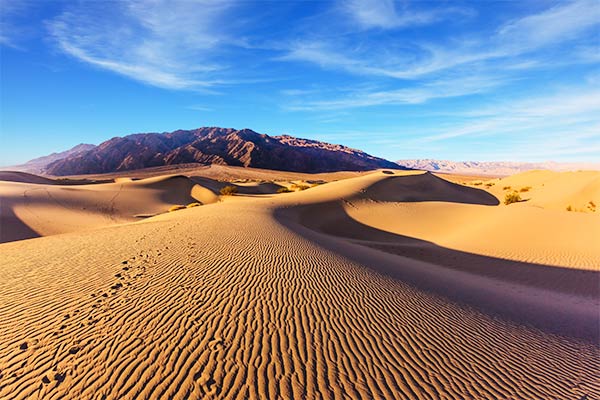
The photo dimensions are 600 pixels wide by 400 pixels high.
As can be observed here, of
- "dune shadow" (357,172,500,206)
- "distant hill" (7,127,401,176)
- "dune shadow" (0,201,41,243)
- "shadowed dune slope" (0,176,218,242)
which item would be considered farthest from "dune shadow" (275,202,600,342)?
"distant hill" (7,127,401,176)

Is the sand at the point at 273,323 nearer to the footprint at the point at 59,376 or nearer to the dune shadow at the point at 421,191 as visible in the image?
the footprint at the point at 59,376

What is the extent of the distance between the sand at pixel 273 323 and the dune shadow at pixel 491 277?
0.08 metres

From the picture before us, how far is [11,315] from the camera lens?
4766mm

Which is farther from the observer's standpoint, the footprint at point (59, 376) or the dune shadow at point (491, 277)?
the dune shadow at point (491, 277)

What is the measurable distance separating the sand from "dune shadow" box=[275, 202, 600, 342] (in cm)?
8

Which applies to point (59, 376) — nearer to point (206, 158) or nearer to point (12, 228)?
point (12, 228)

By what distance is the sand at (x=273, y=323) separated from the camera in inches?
141

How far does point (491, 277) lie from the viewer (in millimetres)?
10750

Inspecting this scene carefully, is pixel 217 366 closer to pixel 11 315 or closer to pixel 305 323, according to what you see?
pixel 305 323

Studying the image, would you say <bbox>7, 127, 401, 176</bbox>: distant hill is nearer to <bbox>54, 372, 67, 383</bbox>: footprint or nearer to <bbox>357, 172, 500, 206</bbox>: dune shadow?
<bbox>357, 172, 500, 206</bbox>: dune shadow

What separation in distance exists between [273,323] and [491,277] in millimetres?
9414

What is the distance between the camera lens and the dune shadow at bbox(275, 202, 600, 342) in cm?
662

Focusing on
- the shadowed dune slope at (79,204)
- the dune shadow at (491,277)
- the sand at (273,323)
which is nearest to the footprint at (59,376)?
the sand at (273,323)

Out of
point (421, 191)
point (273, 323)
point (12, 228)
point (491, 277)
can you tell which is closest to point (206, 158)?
point (421, 191)
